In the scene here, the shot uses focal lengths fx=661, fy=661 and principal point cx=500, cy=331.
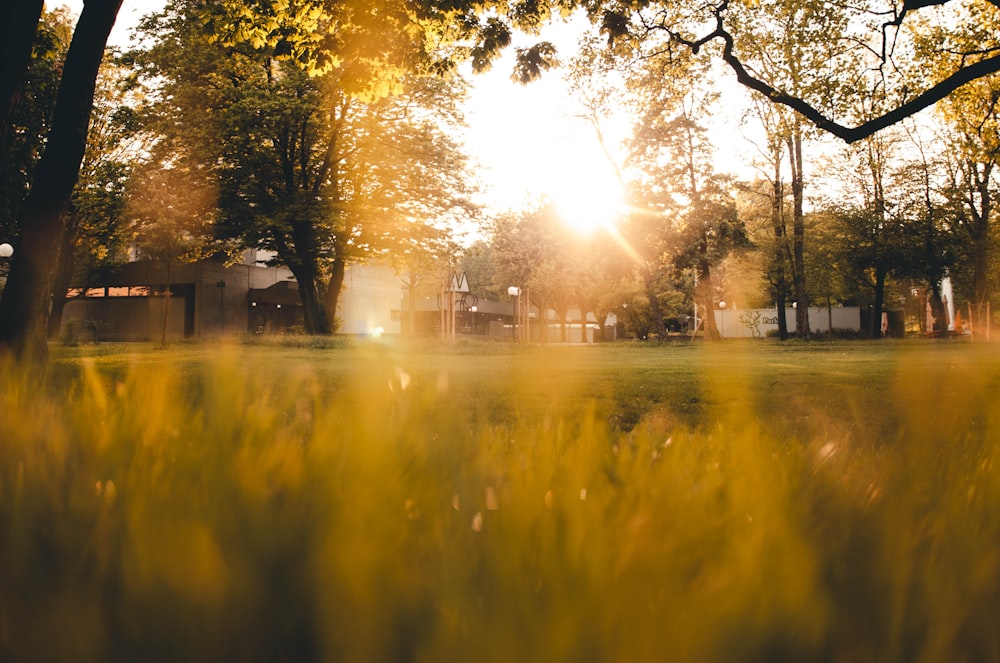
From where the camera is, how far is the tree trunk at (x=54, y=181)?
32.7 feet

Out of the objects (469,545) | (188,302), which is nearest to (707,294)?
(188,302)

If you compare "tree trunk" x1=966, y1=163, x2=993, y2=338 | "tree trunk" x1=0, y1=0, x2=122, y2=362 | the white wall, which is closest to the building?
the white wall

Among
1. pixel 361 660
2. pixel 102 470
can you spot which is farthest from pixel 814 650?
pixel 102 470

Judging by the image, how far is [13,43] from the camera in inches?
322

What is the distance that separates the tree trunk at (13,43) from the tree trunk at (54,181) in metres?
1.64

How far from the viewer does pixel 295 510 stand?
0.83m

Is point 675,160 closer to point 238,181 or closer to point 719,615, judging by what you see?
point 238,181

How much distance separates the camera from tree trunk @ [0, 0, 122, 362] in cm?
996

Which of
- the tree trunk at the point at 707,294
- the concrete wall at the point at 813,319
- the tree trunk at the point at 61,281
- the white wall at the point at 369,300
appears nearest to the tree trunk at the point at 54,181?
the tree trunk at the point at 61,281

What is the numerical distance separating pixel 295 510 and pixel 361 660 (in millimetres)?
311

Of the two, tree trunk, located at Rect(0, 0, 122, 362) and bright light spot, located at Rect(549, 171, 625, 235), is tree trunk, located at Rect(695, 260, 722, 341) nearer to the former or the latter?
bright light spot, located at Rect(549, 171, 625, 235)

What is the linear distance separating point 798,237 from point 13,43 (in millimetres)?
41269

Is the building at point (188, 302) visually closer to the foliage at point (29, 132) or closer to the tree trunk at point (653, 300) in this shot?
the foliage at point (29, 132)

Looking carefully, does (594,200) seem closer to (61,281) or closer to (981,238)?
(981,238)
